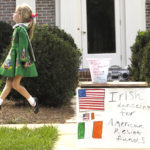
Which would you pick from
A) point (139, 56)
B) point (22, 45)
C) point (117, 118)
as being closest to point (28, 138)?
point (117, 118)

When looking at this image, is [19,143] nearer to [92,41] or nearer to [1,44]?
[1,44]

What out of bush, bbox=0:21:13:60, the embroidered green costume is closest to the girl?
the embroidered green costume

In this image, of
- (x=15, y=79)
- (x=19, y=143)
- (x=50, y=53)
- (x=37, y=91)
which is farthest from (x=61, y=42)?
(x=19, y=143)

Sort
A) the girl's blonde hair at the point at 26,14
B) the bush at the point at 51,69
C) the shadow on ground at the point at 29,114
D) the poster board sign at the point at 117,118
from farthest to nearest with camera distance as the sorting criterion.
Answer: the bush at the point at 51,69
the shadow on ground at the point at 29,114
the girl's blonde hair at the point at 26,14
the poster board sign at the point at 117,118

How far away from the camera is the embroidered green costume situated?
505cm

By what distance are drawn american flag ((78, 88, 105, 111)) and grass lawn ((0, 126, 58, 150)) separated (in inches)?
24.0

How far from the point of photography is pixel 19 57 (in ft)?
16.5

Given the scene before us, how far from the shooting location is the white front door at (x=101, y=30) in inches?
448

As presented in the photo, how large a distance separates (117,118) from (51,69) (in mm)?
3363

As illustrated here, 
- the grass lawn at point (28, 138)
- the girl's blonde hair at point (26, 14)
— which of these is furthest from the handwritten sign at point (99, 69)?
the girl's blonde hair at point (26, 14)

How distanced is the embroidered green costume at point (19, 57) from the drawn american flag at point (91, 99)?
143cm

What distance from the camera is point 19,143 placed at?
426cm

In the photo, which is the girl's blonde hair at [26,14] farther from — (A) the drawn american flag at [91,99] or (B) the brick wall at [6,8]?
(B) the brick wall at [6,8]

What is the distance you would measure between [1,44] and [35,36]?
9.75ft
